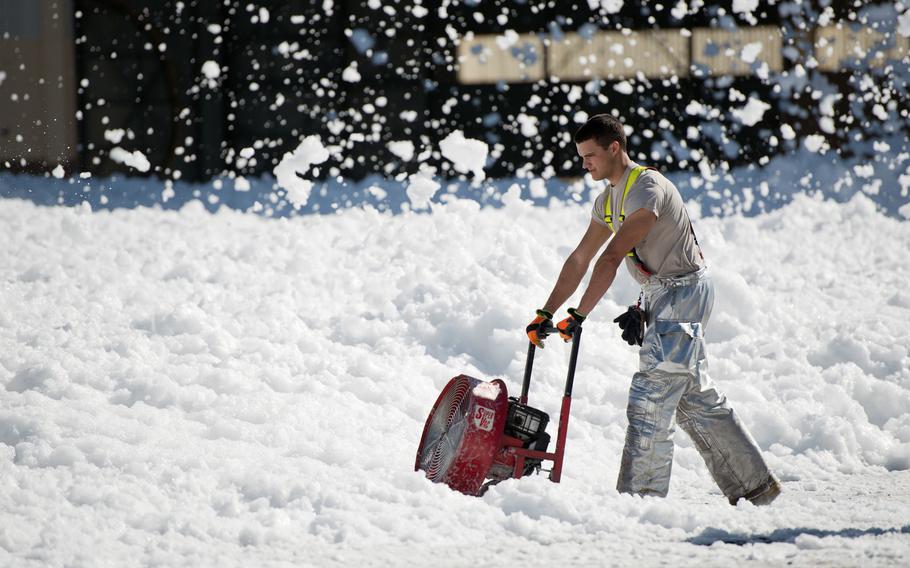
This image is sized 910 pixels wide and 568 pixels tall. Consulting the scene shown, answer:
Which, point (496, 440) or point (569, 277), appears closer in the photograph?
point (496, 440)

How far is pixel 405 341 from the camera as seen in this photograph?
5.65 m

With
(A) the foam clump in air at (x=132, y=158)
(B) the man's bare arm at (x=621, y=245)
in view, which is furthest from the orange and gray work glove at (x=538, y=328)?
(A) the foam clump in air at (x=132, y=158)

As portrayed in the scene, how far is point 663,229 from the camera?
3486 mm

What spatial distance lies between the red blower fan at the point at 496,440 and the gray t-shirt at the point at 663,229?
42 cm

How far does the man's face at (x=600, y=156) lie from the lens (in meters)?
3.50

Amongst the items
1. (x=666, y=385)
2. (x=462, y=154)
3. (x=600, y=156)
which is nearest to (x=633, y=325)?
(x=666, y=385)

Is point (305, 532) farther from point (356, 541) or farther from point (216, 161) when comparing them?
point (216, 161)

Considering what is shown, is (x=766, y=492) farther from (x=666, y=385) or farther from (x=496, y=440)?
(x=496, y=440)

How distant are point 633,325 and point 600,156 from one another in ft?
2.09

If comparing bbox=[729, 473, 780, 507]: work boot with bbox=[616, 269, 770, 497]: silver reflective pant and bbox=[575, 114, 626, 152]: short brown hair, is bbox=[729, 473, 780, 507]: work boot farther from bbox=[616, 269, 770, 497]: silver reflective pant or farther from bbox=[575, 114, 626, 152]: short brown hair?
bbox=[575, 114, 626, 152]: short brown hair

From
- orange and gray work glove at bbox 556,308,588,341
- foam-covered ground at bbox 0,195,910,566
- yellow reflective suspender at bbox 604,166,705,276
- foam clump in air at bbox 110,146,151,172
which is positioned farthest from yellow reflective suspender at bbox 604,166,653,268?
foam clump in air at bbox 110,146,151,172

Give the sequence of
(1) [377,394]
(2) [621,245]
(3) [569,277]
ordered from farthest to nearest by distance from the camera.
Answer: (1) [377,394] < (3) [569,277] < (2) [621,245]

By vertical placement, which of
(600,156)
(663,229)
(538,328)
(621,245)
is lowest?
(538,328)

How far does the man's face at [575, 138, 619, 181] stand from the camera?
350 centimetres
